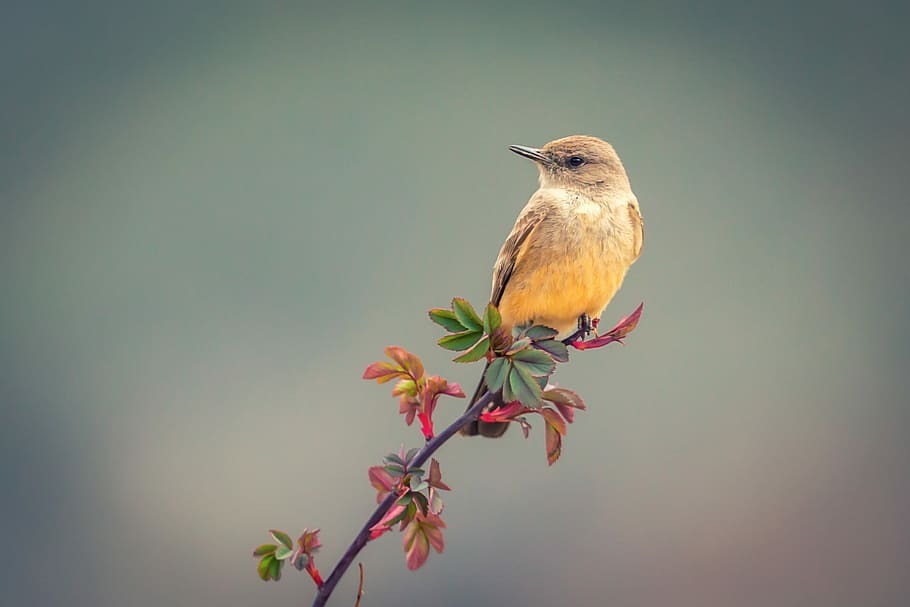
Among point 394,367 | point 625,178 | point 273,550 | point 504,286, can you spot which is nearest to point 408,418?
point 394,367

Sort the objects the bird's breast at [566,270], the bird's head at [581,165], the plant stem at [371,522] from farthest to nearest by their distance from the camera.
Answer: the bird's head at [581,165] < the bird's breast at [566,270] < the plant stem at [371,522]

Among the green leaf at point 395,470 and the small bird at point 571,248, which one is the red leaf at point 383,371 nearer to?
the green leaf at point 395,470

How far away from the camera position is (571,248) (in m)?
1.36

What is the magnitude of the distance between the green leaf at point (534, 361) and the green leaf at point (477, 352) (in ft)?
0.08

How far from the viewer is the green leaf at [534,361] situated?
0.69 meters

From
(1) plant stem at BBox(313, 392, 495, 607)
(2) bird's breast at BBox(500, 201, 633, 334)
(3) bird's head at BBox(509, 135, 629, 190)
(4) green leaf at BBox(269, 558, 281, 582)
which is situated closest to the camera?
(1) plant stem at BBox(313, 392, 495, 607)

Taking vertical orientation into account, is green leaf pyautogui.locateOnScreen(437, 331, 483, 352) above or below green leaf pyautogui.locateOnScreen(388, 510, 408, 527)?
above

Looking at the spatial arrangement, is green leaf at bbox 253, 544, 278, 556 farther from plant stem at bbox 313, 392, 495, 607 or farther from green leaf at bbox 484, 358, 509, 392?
green leaf at bbox 484, 358, 509, 392

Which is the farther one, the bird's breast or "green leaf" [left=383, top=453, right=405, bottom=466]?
the bird's breast

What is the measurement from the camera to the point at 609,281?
4.49 ft

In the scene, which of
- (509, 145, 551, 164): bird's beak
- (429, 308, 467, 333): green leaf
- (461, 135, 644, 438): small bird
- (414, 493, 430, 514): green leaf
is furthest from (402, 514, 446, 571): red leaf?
(509, 145, 551, 164): bird's beak

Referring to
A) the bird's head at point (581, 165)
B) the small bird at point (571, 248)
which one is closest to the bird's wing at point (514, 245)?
the small bird at point (571, 248)

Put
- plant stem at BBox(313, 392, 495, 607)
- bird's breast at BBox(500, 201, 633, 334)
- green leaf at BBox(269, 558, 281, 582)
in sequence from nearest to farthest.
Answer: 1. plant stem at BBox(313, 392, 495, 607)
2. green leaf at BBox(269, 558, 281, 582)
3. bird's breast at BBox(500, 201, 633, 334)

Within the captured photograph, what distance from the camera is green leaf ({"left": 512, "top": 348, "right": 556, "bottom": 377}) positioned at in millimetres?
689
